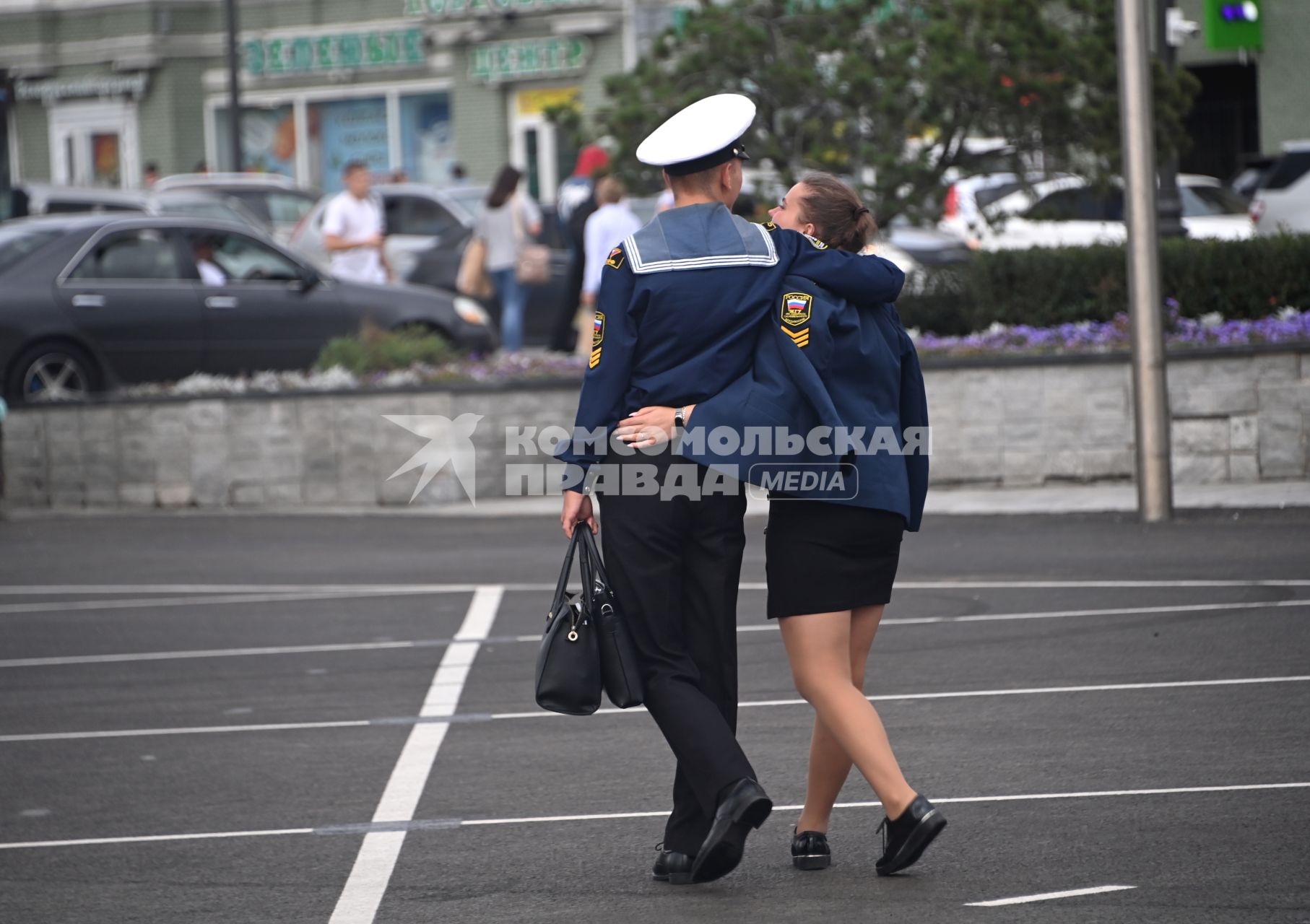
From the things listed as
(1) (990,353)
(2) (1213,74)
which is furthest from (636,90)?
(2) (1213,74)

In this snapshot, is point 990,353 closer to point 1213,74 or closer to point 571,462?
point 571,462

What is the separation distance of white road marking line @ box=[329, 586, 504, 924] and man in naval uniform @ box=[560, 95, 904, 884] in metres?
0.85

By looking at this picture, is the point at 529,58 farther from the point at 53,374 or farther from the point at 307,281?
the point at 53,374

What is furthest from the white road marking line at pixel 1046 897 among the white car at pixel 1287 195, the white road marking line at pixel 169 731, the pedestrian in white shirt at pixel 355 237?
the white car at pixel 1287 195

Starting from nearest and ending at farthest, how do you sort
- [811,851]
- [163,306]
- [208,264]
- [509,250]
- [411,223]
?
[811,851] < [163,306] < [208,264] < [509,250] < [411,223]

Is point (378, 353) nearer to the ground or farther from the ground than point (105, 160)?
nearer to the ground

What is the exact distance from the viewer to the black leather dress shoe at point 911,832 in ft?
16.6

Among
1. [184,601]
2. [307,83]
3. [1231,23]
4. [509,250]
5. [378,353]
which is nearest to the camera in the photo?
[184,601]

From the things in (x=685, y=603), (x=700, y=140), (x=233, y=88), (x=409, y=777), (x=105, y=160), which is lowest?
(x=409, y=777)

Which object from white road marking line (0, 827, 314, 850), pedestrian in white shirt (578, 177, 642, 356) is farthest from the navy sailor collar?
pedestrian in white shirt (578, 177, 642, 356)

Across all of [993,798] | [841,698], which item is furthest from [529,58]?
[841,698]

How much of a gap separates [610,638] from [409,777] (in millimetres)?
1786

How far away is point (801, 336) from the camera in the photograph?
5.08 m

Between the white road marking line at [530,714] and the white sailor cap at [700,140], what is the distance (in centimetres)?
290
